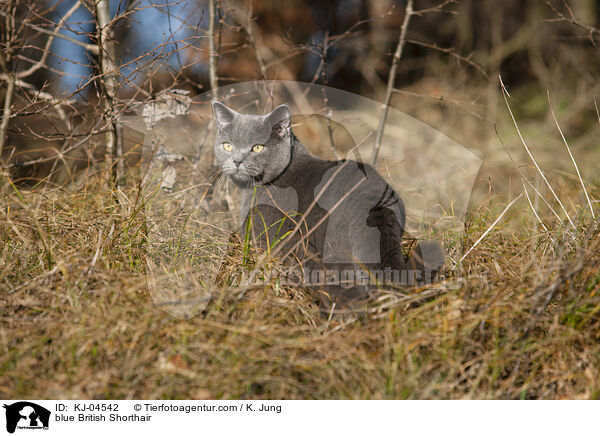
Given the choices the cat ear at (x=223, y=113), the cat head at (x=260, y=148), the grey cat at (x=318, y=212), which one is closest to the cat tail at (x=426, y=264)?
the grey cat at (x=318, y=212)

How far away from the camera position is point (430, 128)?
14.9 feet

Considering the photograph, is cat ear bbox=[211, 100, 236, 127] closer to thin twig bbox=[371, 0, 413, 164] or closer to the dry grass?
the dry grass

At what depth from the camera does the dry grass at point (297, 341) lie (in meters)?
1.28

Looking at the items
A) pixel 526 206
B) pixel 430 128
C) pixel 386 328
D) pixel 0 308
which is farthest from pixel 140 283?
pixel 430 128

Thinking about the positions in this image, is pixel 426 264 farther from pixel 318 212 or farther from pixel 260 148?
pixel 260 148

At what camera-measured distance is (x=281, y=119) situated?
1.96 meters

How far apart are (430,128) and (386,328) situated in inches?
139

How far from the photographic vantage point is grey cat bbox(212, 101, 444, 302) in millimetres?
1633
